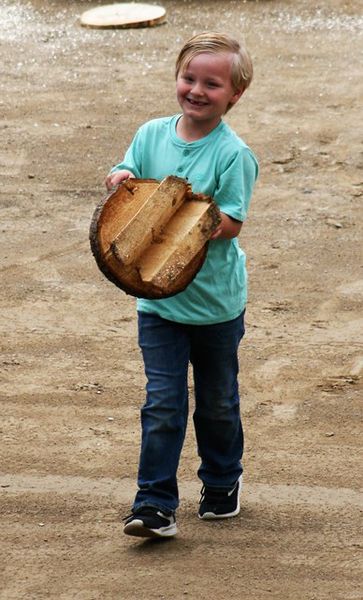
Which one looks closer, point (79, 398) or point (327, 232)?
point (79, 398)

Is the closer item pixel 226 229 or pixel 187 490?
pixel 226 229

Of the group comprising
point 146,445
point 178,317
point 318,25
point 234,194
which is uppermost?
point 234,194

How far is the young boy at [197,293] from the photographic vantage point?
3.85 m

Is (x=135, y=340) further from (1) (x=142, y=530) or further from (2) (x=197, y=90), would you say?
(2) (x=197, y=90)

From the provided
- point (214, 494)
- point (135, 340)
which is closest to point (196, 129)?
point (214, 494)

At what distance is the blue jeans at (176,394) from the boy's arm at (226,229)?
0.98 ft

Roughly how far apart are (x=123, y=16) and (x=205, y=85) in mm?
6745

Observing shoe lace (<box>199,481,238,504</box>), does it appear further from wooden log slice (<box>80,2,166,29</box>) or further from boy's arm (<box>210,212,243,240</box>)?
wooden log slice (<box>80,2,166,29</box>)

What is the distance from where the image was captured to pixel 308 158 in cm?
773

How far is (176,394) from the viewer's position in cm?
396

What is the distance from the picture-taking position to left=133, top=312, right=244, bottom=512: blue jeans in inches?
156

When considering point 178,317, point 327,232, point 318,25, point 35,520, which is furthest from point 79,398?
point 318,25

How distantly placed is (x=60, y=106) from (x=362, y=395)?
13.2 feet

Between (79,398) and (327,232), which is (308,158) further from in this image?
(79,398)
